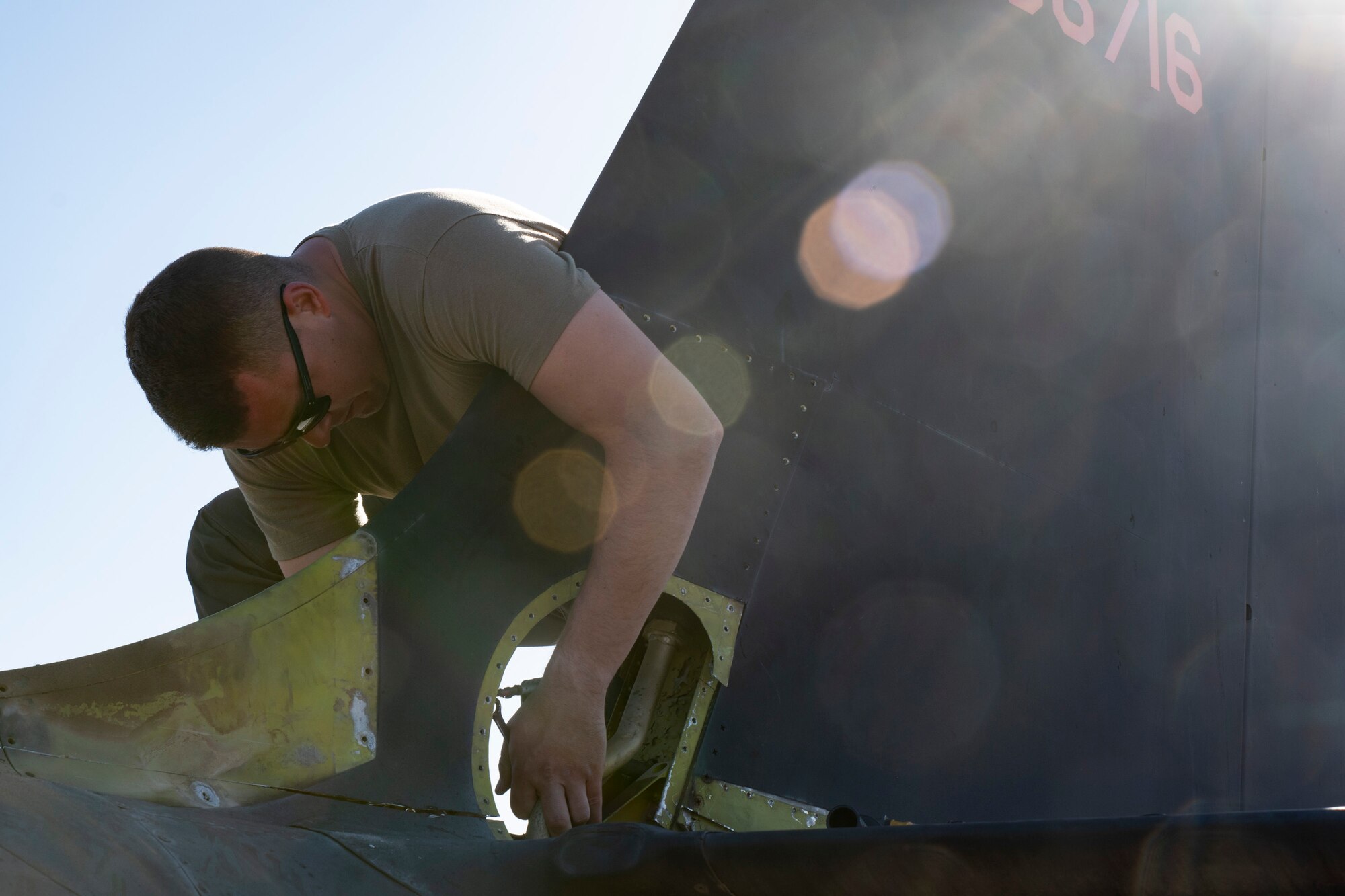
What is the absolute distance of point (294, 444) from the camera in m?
2.45

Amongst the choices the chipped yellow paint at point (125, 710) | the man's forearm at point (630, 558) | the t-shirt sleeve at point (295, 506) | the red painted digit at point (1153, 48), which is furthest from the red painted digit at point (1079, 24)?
the chipped yellow paint at point (125, 710)

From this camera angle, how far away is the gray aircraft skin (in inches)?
65.5

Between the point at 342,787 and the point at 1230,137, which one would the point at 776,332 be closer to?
the point at 342,787

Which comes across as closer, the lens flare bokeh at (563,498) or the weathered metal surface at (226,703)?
the weathered metal surface at (226,703)

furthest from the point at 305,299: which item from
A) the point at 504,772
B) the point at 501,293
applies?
the point at 504,772

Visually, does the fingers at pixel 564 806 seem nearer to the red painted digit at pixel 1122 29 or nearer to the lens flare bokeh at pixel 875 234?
the lens flare bokeh at pixel 875 234

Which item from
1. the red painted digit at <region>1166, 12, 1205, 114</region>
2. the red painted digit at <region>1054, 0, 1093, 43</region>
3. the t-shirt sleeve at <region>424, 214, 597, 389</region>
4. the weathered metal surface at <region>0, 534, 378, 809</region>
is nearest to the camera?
the weathered metal surface at <region>0, 534, 378, 809</region>

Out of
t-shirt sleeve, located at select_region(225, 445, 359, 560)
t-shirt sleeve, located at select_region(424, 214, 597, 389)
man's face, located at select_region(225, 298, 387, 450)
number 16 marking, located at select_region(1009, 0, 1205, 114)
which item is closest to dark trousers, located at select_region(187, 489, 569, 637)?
t-shirt sleeve, located at select_region(225, 445, 359, 560)

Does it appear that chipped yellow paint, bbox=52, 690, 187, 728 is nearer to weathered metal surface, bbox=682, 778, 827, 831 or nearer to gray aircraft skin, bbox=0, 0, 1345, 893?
gray aircraft skin, bbox=0, 0, 1345, 893

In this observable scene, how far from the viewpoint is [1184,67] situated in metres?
2.62

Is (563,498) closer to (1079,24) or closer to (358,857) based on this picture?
(358,857)

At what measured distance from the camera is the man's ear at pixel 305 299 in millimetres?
1964

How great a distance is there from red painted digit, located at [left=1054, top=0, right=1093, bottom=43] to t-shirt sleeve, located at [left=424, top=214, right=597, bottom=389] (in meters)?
1.22

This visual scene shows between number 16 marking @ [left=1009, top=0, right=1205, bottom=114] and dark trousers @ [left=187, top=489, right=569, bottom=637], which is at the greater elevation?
number 16 marking @ [left=1009, top=0, right=1205, bottom=114]
